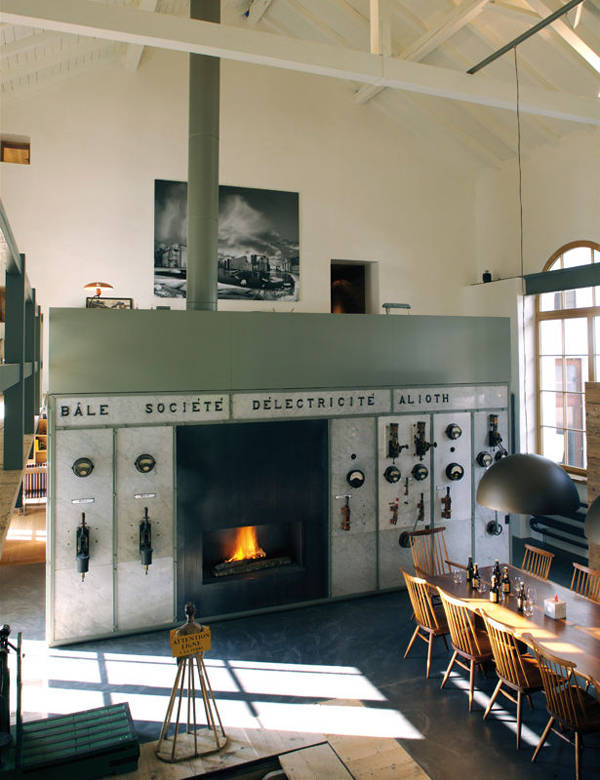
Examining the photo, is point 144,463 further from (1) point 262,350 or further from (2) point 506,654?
(2) point 506,654

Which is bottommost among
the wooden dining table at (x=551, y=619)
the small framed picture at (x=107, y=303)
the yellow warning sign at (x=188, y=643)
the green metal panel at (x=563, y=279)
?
the wooden dining table at (x=551, y=619)

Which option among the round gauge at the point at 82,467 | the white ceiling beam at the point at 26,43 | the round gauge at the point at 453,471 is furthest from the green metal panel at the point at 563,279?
the white ceiling beam at the point at 26,43

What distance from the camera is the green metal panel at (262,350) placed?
5.96m

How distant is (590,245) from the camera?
332 inches

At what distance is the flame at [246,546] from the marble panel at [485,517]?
9.54 feet

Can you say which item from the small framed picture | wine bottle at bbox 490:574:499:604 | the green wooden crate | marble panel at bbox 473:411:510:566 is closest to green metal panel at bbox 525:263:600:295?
marble panel at bbox 473:411:510:566

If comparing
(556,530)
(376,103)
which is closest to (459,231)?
(376,103)

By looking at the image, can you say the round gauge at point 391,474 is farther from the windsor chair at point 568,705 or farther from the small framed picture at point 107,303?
the small framed picture at point 107,303

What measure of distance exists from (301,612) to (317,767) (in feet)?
10.2

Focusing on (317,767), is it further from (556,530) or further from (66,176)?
(66,176)

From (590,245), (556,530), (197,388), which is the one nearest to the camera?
(197,388)

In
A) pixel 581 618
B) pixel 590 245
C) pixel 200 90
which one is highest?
pixel 200 90

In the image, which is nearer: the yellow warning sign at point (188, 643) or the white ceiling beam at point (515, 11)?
the yellow warning sign at point (188, 643)

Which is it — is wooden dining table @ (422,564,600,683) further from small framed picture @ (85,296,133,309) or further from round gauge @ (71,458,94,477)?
small framed picture @ (85,296,133,309)
